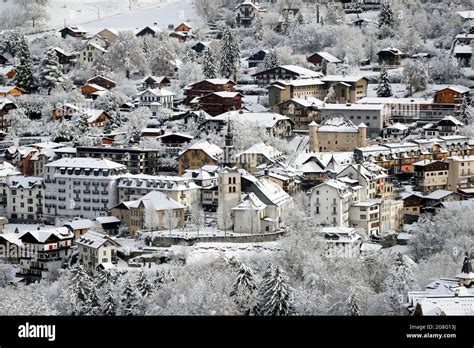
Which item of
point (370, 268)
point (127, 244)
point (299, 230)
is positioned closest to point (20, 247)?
point (127, 244)

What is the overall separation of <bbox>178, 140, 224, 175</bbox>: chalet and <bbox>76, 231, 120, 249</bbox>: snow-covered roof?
5164 millimetres

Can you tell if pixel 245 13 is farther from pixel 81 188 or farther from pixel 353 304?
pixel 353 304

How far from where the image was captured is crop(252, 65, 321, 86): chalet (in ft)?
105

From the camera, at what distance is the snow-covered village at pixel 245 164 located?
56.0ft

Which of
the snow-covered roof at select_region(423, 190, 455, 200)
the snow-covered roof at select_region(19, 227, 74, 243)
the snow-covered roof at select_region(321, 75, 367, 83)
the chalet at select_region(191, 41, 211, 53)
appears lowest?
the snow-covered roof at select_region(19, 227, 74, 243)

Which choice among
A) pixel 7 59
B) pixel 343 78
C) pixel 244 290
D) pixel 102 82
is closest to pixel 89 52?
pixel 7 59

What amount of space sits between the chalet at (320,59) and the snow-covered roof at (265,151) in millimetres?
9117

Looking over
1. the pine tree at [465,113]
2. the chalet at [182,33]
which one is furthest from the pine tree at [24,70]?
the pine tree at [465,113]

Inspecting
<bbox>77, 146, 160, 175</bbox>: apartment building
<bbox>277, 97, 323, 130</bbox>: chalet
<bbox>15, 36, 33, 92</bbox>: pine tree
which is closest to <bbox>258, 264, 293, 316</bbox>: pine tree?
<bbox>77, 146, 160, 175</bbox>: apartment building

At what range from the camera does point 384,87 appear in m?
31.1

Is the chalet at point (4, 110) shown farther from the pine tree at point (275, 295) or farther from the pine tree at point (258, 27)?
the pine tree at point (275, 295)

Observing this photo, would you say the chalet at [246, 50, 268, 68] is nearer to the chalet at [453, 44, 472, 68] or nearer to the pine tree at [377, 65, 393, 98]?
the pine tree at [377, 65, 393, 98]
